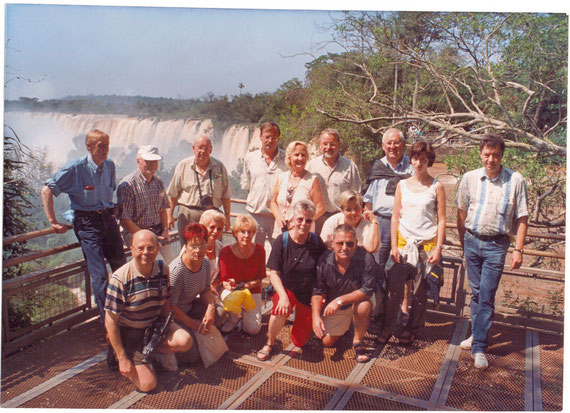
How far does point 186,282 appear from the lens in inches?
134

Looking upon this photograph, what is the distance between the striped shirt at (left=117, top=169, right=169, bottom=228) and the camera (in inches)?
149

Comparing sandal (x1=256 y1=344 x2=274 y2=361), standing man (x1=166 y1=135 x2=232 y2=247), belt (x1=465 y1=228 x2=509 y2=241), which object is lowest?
sandal (x1=256 y1=344 x2=274 y2=361)

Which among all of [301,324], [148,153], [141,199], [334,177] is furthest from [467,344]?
[148,153]

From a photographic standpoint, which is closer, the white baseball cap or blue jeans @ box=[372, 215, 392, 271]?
the white baseball cap

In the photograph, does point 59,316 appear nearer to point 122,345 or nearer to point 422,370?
point 122,345

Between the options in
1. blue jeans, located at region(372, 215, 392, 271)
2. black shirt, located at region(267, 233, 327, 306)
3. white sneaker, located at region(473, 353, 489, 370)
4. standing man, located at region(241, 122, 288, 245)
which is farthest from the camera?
standing man, located at region(241, 122, 288, 245)

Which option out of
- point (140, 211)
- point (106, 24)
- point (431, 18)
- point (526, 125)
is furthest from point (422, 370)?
point (431, 18)

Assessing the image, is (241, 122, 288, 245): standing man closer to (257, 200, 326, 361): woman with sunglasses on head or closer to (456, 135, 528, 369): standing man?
(257, 200, 326, 361): woman with sunglasses on head

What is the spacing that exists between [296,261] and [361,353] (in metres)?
0.85

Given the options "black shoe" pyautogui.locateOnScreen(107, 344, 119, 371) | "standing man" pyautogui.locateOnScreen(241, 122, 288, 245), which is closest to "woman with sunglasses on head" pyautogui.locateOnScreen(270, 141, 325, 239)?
"standing man" pyautogui.locateOnScreen(241, 122, 288, 245)

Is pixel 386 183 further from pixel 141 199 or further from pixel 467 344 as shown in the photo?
pixel 141 199

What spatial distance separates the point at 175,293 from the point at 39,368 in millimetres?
1076

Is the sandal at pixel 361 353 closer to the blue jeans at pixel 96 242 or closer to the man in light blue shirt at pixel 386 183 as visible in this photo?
the man in light blue shirt at pixel 386 183

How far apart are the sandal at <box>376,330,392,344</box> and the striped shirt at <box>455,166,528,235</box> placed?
1.09m
